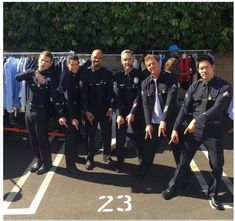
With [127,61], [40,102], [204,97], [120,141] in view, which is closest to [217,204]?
[204,97]

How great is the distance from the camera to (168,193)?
5.34 metres

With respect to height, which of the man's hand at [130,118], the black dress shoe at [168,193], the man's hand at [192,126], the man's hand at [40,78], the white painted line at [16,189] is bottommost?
the white painted line at [16,189]

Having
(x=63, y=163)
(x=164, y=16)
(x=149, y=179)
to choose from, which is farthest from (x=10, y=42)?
(x=149, y=179)

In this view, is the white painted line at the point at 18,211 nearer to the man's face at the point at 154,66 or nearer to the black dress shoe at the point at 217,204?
the black dress shoe at the point at 217,204

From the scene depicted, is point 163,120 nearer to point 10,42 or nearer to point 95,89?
point 95,89

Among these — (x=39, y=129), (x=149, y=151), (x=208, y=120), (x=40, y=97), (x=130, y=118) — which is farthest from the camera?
(x=39, y=129)

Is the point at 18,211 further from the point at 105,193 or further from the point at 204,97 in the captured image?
the point at 204,97

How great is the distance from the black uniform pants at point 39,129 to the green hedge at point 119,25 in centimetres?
431

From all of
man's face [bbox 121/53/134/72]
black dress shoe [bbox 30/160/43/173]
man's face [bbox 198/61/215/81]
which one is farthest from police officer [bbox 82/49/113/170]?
man's face [bbox 198/61/215/81]

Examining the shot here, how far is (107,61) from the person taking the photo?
9828 mm

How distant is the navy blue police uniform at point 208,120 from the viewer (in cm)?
486

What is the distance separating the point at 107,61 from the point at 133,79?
391 cm

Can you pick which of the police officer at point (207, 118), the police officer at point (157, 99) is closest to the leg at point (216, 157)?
the police officer at point (207, 118)

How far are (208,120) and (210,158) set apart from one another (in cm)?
57
